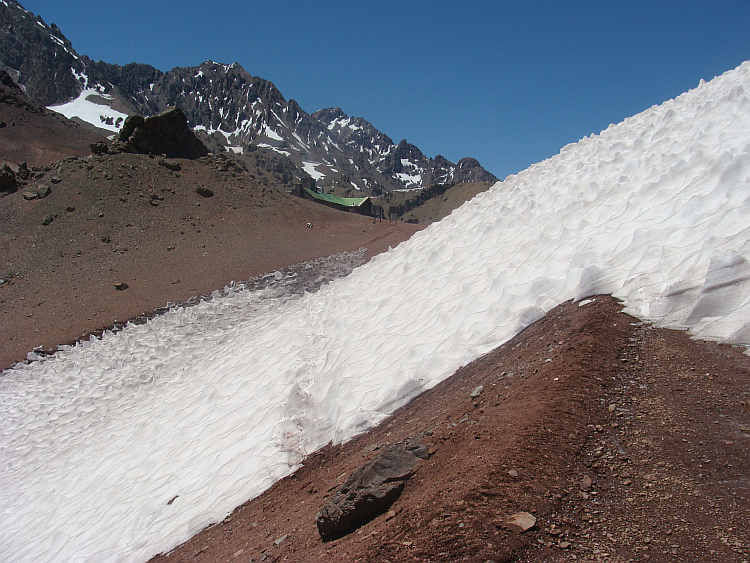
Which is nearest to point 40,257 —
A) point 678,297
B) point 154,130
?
point 154,130

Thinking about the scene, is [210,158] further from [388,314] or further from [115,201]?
[388,314]

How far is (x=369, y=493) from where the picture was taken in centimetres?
374

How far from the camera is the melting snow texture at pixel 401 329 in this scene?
551 cm

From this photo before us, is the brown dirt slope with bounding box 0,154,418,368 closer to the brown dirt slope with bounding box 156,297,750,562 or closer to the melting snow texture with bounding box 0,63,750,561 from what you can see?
the melting snow texture with bounding box 0,63,750,561

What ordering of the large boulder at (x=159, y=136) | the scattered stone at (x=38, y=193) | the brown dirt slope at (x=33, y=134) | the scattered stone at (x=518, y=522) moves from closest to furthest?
the scattered stone at (x=518, y=522) → the scattered stone at (x=38, y=193) → the large boulder at (x=159, y=136) → the brown dirt slope at (x=33, y=134)

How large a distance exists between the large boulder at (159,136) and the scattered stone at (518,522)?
141ft

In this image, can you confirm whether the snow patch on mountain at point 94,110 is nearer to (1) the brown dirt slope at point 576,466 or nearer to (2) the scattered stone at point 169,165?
(2) the scattered stone at point 169,165

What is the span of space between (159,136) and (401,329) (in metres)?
40.0

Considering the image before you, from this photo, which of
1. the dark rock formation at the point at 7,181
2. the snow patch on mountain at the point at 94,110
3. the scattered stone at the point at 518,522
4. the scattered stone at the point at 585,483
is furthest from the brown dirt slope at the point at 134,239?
the snow patch on mountain at the point at 94,110

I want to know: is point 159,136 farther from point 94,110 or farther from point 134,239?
point 94,110

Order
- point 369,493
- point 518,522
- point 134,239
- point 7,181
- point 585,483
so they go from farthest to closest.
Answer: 1. point 7,181
2. point 134,239
3. point 369,493
4. point 585,483
5. point 518,522

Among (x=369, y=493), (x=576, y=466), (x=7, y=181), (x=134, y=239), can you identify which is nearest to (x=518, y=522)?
(x=576, y=466)

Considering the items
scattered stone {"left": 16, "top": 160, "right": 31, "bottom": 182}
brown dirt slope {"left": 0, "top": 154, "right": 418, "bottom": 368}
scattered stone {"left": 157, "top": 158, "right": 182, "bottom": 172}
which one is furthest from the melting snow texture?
scattered stone {"left": 16, "top": 160, "right": 31, "bottom": 182}

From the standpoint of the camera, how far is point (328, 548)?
141 inches
